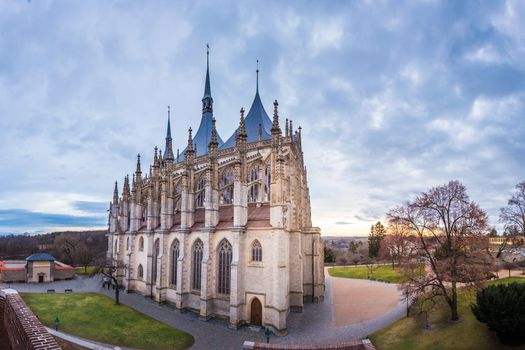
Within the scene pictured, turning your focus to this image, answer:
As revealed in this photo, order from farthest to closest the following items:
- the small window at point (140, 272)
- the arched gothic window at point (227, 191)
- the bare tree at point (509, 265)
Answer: the small window at point (140, 272) → the arched gothic window at point (227, 191) → the bare tree at point (509, 265)

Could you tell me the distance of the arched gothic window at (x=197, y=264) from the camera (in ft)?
91.4

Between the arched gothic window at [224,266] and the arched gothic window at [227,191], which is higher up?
the arched gothic window at [227,191]

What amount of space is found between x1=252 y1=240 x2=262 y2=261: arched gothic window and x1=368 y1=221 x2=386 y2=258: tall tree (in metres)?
51.5

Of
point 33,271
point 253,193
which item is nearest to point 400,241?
point 253,193

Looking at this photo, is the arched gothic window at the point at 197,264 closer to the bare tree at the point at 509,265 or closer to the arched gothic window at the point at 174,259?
the arched gothic window at the point at 174,259

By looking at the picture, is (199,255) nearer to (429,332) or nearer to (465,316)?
(429,332)

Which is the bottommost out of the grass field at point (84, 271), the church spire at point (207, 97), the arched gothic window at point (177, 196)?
the grass field at point (84, 271)

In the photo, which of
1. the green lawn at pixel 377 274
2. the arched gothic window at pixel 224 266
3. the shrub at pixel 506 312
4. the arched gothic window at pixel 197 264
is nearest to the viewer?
the shrub at pixel 506 312

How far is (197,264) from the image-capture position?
27938 mm

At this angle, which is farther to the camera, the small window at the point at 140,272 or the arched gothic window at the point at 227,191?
the small window at the point at 140,272

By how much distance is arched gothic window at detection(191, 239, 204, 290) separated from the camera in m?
27.9

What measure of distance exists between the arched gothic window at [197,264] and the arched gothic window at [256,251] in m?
→ 5.88

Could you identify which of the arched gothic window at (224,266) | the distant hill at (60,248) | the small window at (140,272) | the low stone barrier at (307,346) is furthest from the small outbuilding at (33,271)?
the low stone barrier at (307,346)

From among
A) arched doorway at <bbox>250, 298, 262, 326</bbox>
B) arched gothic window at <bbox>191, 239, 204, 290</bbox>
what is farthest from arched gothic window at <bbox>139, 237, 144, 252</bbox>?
arched doorway at <bbox>250, 298, 262, 326</bbox>
